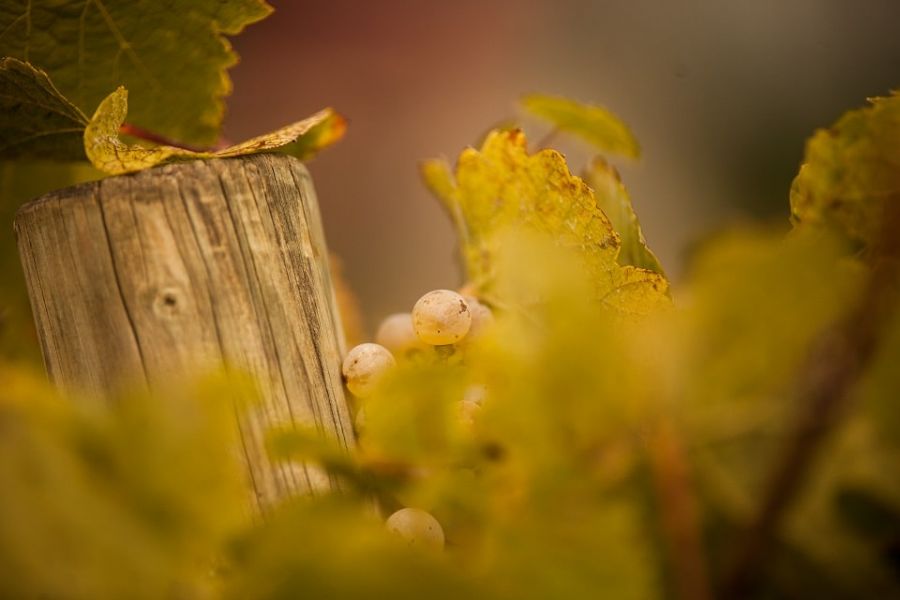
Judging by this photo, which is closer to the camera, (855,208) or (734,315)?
(734,315)

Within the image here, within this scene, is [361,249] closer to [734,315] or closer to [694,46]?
[694,46]

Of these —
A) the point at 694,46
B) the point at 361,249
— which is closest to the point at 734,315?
the point at 361,249

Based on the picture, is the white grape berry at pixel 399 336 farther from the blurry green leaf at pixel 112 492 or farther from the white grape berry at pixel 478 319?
the blurry green leaf at pixel 112 492

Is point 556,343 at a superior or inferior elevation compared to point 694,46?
inferior

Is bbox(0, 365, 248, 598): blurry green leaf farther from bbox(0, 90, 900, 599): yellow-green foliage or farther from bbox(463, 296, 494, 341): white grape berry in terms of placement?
bbox(463, 296, 494, 341): white grape berry

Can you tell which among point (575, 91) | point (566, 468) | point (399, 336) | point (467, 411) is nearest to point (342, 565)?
point (566, 468)

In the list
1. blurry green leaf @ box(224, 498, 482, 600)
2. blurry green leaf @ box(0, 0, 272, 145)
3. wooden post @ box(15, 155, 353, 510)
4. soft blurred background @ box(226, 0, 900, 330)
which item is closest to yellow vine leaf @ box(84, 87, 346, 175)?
wooden post @ box(15, 155, 353, 510)
